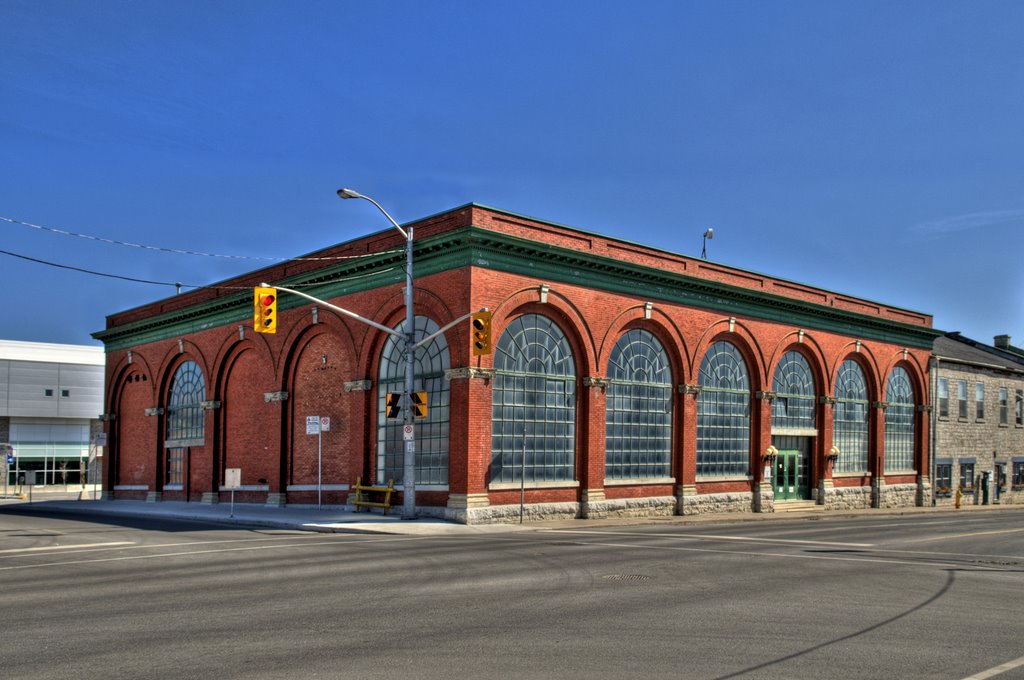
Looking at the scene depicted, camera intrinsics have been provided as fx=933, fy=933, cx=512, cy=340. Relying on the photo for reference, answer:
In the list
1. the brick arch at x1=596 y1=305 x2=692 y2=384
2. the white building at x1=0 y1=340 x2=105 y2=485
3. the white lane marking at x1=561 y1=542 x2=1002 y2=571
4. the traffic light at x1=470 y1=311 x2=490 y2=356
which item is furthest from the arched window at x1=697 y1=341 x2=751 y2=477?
the white building at x1=0 y1=340 x2=105 y2=485

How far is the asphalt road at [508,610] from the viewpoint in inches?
352

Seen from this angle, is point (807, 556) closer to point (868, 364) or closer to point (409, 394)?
point (409, 394)

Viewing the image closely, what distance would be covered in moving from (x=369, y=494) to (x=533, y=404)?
6.58 metres

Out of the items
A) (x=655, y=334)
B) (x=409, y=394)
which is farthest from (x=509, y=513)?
(x=655, y=334)

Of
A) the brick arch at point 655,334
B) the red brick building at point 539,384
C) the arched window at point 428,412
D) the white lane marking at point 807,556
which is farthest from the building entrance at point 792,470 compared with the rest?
the white lane marking at point 807,556

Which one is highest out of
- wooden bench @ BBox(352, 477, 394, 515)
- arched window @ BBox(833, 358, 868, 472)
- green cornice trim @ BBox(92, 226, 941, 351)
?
green cornice trim @ BBox(92, 226, 941, 351)

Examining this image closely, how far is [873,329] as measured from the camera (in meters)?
45.9

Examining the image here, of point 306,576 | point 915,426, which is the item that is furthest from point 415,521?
point 915,426

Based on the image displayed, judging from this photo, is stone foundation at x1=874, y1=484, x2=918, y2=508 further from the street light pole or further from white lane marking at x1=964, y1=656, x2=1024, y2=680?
white lane marking at x1=964, y1=656, x2=1024, y2=680

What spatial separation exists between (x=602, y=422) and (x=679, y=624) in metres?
21.4

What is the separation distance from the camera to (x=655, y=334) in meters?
35.3

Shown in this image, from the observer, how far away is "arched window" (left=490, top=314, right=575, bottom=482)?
2973 centimetres

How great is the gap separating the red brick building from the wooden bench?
53 centimetres

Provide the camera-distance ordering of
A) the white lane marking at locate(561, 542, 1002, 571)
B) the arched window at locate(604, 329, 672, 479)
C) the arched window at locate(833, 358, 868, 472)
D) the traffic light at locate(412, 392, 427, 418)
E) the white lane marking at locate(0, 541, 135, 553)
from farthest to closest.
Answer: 1. the arched window at locate(833, 358, 868, 472)
2. the arched window at locate(604, 329, 672, 479)
3. the traffic light at locate(412, 392, 427, 418)
4. the white lane marking at locate(0, 541, 135, 553)
5. the white lane marking at locate(561, 542, 1002, 571)
